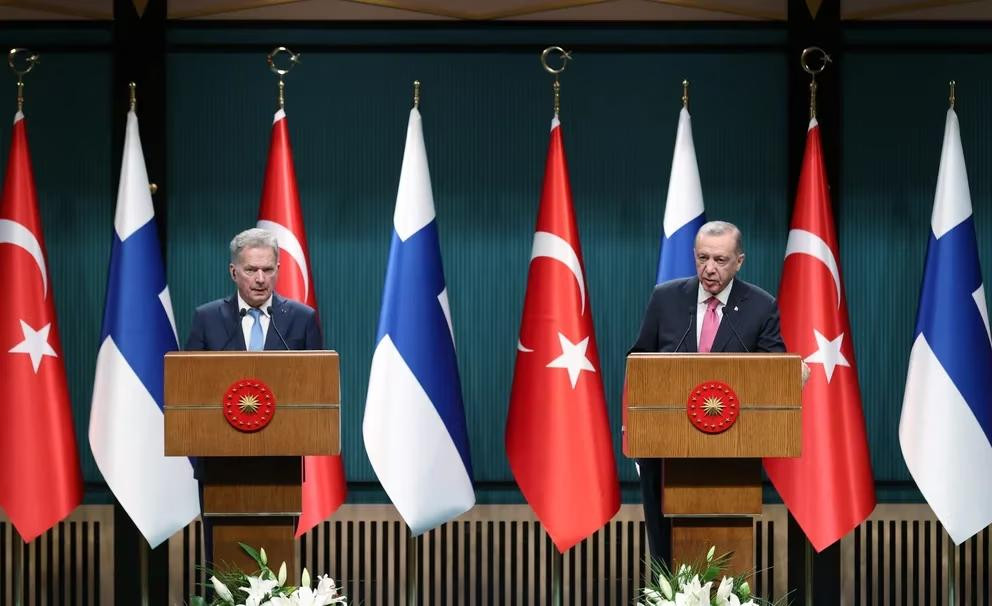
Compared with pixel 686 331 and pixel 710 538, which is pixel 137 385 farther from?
pixel 710 538

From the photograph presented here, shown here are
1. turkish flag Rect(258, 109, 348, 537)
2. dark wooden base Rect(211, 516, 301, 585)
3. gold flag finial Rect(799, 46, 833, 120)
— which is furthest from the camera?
gold flag finial Rect(799, 46, 833, 120)

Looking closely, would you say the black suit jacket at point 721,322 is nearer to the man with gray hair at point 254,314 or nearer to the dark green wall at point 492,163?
the man with gray hair at point 254,314

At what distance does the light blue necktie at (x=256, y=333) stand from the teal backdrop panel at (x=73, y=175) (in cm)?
181

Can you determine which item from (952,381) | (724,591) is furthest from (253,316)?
(952,381)

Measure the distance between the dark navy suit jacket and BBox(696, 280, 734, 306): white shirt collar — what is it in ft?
3.93

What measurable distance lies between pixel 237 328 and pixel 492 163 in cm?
192

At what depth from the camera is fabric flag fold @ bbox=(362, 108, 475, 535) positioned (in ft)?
15.1

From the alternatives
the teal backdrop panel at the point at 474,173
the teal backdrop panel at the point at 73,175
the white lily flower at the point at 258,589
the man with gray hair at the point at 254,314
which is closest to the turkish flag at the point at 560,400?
the teal backdrop panel at the point at 474,173

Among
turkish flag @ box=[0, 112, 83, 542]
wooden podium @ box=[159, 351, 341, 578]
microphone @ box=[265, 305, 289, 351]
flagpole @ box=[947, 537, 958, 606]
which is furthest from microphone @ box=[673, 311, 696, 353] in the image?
turkish flag @ box=[0, 112, 83, 542]

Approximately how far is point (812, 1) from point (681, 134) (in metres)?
0.89

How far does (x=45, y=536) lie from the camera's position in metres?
5.28

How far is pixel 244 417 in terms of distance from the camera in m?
3.21

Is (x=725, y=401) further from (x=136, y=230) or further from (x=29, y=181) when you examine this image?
(x=29, y=181)

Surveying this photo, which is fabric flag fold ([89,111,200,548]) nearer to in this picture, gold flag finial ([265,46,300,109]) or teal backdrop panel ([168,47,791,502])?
teal backdrop panel ([168,47,791,502])
